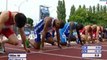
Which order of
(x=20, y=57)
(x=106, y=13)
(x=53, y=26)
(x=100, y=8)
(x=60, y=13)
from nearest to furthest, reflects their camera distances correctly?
1. (x=20, y=57)
2. (x=53, y=26)
3. (x=60, y=13)
4. (x=106, y=13)
5. (x=100, y=8)

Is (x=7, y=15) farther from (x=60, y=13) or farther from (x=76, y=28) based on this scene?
(x=60, y=13)

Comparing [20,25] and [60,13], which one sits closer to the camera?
[20,25]

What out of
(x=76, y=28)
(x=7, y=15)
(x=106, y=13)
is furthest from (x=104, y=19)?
(x=7, y=15)

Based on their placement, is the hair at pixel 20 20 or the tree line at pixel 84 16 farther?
the tree line at pixel 84 16

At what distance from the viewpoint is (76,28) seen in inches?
597

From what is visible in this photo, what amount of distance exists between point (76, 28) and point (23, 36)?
7.01 meters

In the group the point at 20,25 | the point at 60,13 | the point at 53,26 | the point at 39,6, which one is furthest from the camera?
the point at 60,13

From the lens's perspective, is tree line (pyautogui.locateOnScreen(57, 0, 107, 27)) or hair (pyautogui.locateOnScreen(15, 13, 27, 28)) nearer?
hair (pyautogui.locateOnScreen(15, 13, 27, 28))

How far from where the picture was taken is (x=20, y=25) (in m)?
7.97

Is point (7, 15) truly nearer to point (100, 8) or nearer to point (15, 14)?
point (15, 14)

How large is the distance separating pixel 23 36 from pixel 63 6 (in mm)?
81545

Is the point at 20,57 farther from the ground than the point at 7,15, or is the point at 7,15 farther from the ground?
the point at 7,15

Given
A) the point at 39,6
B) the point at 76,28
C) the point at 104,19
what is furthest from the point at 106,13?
the point at 76,28

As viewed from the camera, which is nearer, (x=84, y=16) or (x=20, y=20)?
(x=20, y=20)
